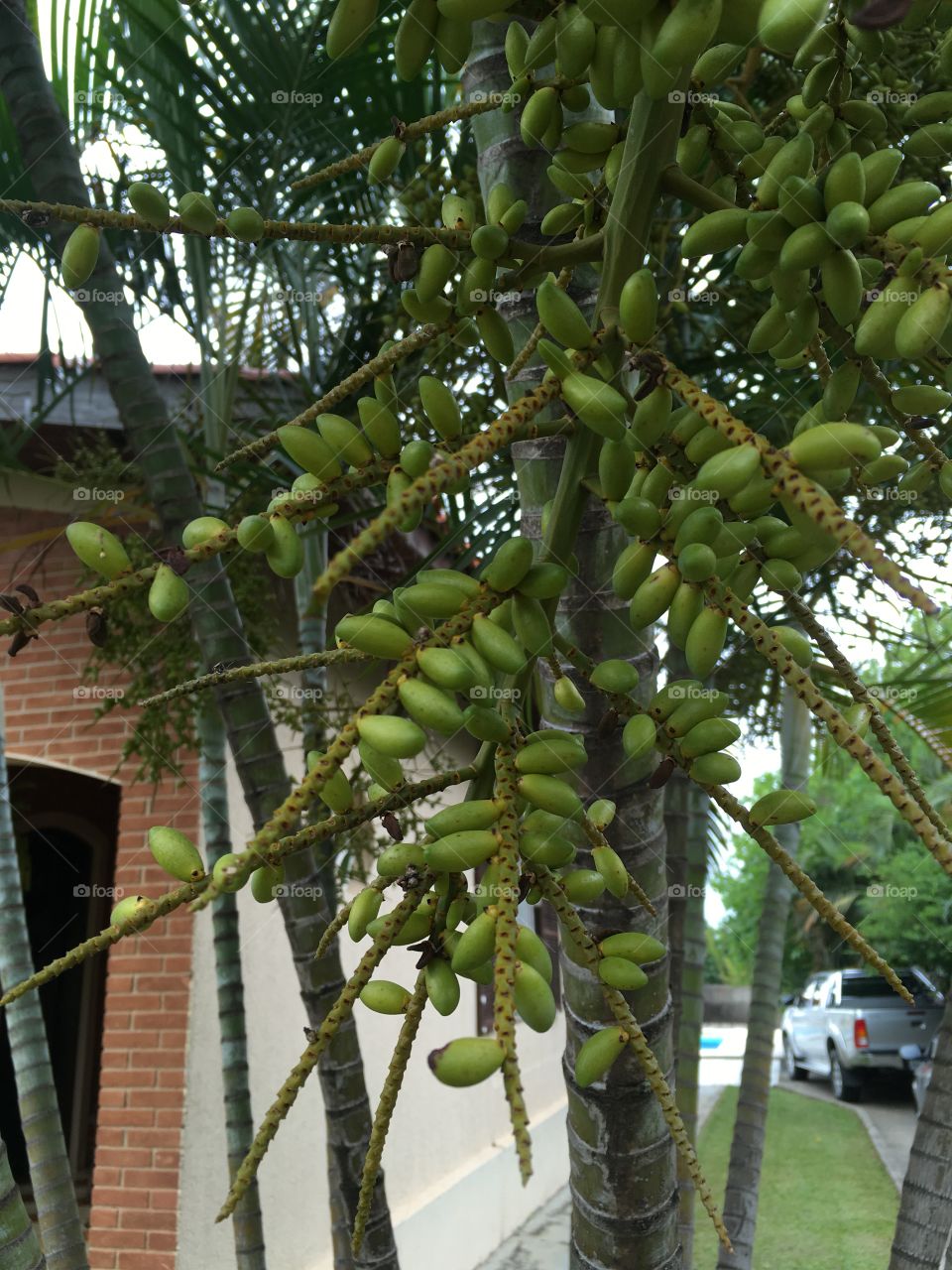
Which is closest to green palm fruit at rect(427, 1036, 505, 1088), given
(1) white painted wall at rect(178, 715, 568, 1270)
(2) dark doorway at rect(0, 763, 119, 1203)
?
(1) white painted wall at rect(178, 715, 568, 1270)

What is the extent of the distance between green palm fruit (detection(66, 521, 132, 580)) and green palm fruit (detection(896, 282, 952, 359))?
43 centimetres

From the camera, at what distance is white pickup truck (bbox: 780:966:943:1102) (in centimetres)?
1380

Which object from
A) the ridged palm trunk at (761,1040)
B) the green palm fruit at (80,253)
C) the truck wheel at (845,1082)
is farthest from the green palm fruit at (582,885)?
the truck wheel at (845,1082)

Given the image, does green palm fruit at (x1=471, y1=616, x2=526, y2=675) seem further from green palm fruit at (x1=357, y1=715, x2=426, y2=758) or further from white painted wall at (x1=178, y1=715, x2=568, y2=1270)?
white painted wall at (x1=178, y1=715, x2=568, y2=1270)

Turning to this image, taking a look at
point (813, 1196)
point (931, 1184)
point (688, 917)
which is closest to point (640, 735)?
point (931, 1184)

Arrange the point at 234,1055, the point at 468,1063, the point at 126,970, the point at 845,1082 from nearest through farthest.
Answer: the point at 468,1063
the point at 234,1055
the point at 126,970
the point at 845,1082

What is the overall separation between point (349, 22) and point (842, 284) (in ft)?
0.95

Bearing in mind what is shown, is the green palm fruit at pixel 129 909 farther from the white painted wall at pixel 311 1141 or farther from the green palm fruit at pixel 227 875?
the white painted wall at pixel 311 1141

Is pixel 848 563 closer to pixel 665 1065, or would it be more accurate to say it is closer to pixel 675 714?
pixel 665 1065

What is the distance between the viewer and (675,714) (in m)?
0.67

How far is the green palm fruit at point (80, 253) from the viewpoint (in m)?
0.66

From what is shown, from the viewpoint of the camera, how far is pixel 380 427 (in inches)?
25.7

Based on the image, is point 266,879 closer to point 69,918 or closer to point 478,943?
point 478,943

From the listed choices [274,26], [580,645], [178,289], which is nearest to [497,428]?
[580,645]
